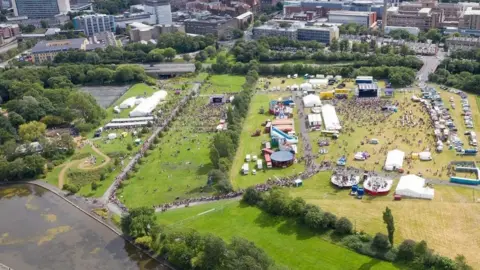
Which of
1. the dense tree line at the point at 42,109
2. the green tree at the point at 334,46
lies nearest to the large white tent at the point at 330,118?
the green tree at the point at 334,46

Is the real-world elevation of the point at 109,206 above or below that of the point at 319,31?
below

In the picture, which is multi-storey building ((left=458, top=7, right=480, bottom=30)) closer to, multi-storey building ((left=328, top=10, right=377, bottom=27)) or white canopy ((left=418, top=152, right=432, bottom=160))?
multi-storey building ((left=328, top=10, right=377, bottom=27))

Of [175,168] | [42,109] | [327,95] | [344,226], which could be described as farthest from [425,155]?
[42,109]

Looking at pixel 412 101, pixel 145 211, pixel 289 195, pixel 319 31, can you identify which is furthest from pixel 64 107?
pixel 319 31

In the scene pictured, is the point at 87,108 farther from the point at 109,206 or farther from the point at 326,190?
the point at 326,190

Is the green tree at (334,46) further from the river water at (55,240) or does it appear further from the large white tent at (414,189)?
the river water at (55,240)

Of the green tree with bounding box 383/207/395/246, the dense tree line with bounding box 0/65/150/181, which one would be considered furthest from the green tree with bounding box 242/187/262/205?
the dense tree line with bounding box 0/65/150/181
